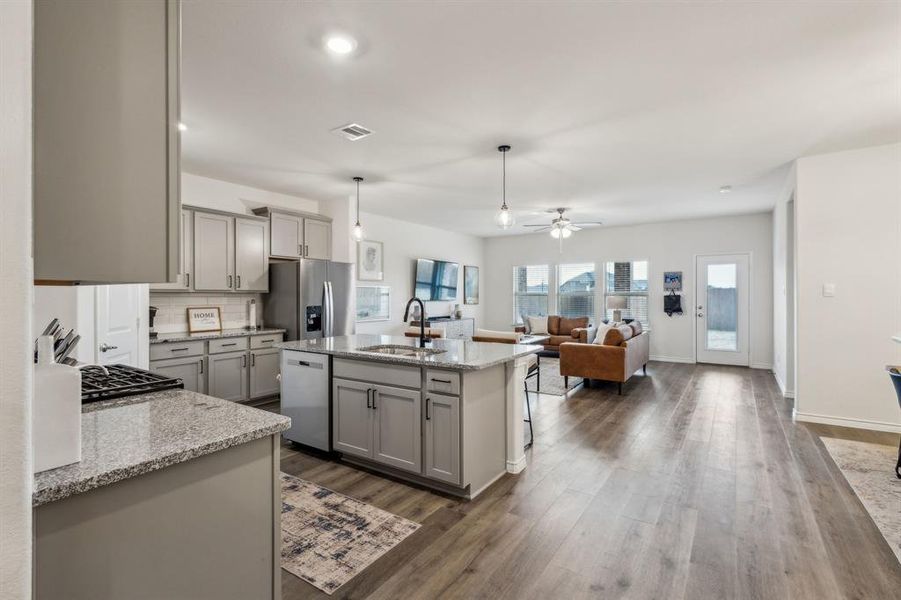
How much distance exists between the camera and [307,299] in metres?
5.22

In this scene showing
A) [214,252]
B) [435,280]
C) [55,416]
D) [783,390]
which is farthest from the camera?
[435,280]

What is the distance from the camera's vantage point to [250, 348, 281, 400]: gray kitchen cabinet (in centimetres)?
492

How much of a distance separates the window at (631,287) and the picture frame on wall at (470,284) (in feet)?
9.32

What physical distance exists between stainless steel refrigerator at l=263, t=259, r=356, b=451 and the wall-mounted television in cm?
225

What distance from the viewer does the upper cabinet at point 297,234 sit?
212 inches

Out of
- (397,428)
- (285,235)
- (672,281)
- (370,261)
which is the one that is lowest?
(397,428)

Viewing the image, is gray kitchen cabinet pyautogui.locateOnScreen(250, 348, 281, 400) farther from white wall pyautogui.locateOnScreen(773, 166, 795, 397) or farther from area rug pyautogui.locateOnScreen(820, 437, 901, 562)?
white wall pyautogui.locateOnScreen(773, 166, 795, 397)

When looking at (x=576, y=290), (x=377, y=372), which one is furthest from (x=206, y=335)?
(x=576, y=290)

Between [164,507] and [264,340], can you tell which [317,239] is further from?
[164,507]

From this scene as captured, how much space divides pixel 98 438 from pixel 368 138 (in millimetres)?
3152

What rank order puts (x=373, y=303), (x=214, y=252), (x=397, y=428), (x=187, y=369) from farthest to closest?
1. (x=373, y=303)
2. (x=214, y=252)
3. (x=187, y=369)
4. (x=397, y=428)

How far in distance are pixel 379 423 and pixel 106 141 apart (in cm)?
245

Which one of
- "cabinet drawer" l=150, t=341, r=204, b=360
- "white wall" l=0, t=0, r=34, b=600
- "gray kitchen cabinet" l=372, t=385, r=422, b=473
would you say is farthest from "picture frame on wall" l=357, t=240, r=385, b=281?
"white wall" l=0, t=0, r=34, b=600

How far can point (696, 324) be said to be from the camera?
793 cm
